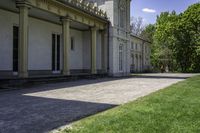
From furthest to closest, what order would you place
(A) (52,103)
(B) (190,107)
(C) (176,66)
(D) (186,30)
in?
(C) (176,66) → (D) (186,30) → (A) (52,103) → (B) (190,107)

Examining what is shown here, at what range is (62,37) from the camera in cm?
2516

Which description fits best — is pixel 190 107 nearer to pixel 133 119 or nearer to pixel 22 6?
pixel 133 119

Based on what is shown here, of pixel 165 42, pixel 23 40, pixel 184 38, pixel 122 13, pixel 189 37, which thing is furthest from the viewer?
pixel 165 42

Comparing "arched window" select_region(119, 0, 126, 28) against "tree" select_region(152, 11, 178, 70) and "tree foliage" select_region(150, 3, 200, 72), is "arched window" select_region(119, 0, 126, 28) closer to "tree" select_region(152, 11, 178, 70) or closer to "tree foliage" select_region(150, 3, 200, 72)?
"tree foliage" select_region(150, 3, 200, 72)

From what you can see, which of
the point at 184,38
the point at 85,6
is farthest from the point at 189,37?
the point at 85,6

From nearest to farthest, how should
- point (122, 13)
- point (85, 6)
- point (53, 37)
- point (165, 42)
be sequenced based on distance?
point (85, 6)
point (53, 37)
point (122, 13)
point (165, 42)

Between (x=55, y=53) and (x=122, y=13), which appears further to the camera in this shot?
(x=122, y=13)

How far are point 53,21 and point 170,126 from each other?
75.8ft

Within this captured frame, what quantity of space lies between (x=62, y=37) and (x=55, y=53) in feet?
15.6

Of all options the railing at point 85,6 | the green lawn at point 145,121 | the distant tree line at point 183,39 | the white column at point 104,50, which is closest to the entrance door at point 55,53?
the railing at point 85,6

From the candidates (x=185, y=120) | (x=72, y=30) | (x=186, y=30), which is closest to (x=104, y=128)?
(x=185, y=120)

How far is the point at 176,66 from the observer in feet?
212

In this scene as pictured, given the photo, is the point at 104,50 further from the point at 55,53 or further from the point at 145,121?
the point at 145,121

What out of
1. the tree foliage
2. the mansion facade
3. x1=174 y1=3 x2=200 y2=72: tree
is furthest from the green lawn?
x1=174 y1=3 x2=200 y2=72: tree
